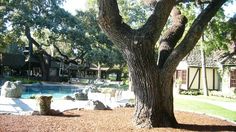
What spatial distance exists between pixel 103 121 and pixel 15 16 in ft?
99.2

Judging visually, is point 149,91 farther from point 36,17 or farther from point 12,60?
point 12,60

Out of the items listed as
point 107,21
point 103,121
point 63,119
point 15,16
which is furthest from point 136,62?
point 15,16

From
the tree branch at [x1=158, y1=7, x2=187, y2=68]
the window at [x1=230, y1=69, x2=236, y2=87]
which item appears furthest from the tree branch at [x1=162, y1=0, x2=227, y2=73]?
the window at [x1=230, y1=69, x2=236, y2=87]

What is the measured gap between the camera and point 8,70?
164 ft

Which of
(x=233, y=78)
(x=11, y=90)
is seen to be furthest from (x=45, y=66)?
(x=11, y=90)

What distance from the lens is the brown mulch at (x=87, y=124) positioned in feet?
30.3

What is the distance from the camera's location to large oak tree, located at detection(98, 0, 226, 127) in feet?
31.2

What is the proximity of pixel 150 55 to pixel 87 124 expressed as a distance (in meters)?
2.58

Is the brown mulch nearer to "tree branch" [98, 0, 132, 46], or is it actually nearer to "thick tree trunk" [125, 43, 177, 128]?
"thick tree trunk" [125, 43, 177, 128]

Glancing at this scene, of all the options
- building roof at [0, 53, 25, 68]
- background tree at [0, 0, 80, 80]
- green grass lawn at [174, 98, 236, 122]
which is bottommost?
green grass lawn at [174, 98, 236, 122]

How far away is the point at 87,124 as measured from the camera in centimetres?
1010

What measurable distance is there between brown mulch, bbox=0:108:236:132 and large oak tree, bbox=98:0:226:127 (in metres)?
0.57

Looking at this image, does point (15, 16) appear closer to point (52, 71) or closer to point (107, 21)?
point (52, 71)

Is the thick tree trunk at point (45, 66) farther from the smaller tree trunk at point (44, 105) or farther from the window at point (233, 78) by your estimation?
the smaller tree trunk at point (44, 105)
